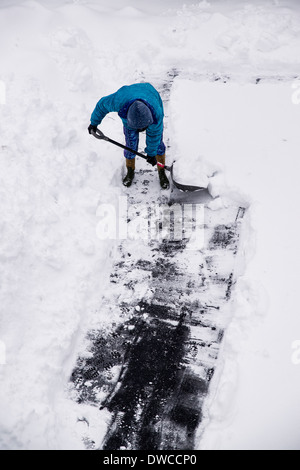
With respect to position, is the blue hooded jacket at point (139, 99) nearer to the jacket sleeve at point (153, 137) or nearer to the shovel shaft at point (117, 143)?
the jacket sleeve at point (153, 137)

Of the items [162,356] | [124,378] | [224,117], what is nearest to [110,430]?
[124,378]

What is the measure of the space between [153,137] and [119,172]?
0.82 metres

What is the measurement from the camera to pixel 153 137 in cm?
379

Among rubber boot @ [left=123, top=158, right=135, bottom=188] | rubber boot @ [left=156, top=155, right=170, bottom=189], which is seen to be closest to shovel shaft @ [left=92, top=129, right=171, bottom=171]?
rubber boot @ [left=156, top=155, right=170, bottom=189]

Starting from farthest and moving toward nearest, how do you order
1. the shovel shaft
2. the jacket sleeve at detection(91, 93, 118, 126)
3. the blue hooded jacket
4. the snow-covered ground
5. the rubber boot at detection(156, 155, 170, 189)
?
the rubber boot at detection(156, 155, 170, 189) → the shovel shaft → the jacket sleeve at detection(91, 93, 118, 126) → the blue hooded jacket → the snow-covered ground

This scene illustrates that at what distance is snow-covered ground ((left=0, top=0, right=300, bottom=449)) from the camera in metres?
2.70

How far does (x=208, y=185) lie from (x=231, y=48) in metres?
2.94

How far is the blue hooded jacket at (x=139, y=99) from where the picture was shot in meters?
3.56

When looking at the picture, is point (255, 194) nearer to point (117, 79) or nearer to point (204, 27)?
point (117, 79)

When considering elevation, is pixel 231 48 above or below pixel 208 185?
above

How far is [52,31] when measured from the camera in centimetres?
542

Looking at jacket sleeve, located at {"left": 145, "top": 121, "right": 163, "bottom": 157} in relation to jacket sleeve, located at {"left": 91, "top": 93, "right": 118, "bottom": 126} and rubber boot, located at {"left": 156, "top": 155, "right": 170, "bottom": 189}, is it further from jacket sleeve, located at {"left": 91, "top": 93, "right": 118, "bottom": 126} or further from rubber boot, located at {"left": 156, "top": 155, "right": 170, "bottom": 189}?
jacket sleeve, located at {"left": 91, "top": 93, "right": 118, "bottom": 126}

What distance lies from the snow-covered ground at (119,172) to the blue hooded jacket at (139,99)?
58 cm

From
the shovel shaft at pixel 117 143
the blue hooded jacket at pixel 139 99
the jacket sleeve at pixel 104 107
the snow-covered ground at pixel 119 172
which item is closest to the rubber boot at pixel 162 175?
the shovel shaft at pixel 117 143
